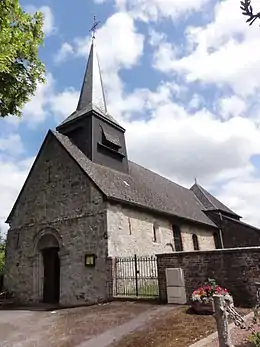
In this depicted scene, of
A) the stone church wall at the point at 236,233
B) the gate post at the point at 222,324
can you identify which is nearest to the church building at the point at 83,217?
the stone church wall at the point at 236,233

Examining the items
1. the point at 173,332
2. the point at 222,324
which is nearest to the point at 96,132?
the point at 173,332

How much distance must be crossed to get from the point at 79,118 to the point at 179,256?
11318mm

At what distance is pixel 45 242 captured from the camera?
16.3 meters

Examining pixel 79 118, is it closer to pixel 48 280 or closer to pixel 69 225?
pixel 69 225

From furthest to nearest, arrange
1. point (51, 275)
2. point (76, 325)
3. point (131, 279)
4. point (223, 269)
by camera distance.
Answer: point (51, 275) < point (131, 279) < point (223, 269) < point (76, 325)

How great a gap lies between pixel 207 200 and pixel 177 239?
11.9 m

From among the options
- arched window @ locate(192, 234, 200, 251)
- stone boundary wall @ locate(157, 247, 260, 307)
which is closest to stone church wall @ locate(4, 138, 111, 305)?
stone boundary wall @ locate(157, 247, 260, 307)

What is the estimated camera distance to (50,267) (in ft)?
53.1

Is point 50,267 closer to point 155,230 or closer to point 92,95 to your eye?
point 155,230

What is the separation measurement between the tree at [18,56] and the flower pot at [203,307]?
7.33 m

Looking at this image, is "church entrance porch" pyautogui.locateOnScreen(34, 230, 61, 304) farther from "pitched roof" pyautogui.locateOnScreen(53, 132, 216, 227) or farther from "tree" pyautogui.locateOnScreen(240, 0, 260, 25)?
"tree" pyautogui.locateOnScreen(240, 0, 260, 25)

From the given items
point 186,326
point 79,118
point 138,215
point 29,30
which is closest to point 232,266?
point 186,326

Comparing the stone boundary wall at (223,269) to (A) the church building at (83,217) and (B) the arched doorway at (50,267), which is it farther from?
(B) the arched doorway at (50,267)

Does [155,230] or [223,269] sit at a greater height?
[155,230]
